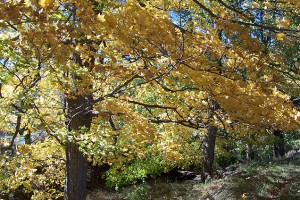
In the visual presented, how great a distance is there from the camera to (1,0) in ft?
5.64

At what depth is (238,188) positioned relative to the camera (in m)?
8.76

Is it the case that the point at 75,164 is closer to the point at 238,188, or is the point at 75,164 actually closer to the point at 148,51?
the point at 148,51

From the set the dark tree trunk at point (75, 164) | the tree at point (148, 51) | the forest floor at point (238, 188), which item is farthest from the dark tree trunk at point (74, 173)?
the forest floor at point (238, 188)

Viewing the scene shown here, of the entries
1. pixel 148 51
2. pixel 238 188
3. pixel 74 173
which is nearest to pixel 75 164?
pixel 74 173

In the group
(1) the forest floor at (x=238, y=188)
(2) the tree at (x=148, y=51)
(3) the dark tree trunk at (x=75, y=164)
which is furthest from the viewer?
(1) the forest floor at (x=238, y=188)

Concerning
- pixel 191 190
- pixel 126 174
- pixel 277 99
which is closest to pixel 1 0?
pixel 277 99

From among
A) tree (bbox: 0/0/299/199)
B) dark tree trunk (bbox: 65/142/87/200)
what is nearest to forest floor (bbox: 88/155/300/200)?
dark tree trunk (bbox: 65/142/87/200)

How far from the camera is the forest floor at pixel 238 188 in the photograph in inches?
327

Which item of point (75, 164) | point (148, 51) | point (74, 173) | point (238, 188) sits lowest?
point (238, 188)

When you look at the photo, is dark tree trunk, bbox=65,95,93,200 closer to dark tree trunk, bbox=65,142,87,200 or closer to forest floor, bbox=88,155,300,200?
dark tree trunk, bbox=65,142,87,200

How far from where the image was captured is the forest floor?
8312mm

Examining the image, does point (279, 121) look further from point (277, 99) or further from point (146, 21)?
point (146, 21)

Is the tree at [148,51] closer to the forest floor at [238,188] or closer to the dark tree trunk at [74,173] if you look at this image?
the dark tree trunk at [74,173]

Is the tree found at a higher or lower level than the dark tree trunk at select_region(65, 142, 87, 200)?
higher
